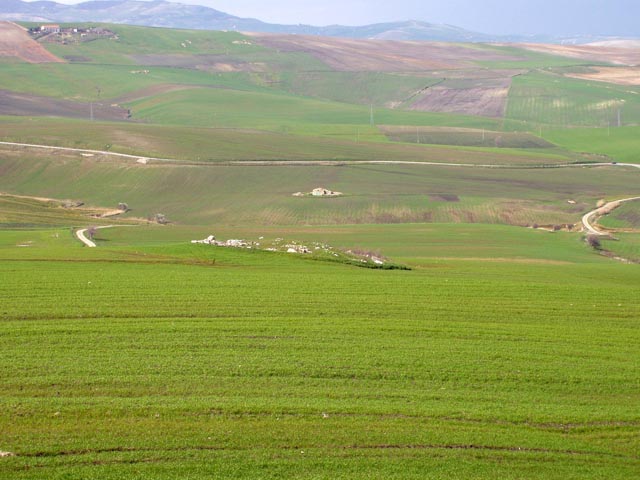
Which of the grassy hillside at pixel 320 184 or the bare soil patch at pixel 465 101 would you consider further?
the bare soil patch at pixel 465 101

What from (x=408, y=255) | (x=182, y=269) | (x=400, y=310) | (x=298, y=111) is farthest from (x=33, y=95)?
(x=400, y=310)

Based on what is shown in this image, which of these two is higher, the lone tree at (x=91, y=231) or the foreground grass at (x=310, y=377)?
the foreground grass at (x=310, y=377)

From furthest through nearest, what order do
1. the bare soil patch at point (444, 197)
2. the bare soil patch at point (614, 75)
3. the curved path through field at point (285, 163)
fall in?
1. the bare soil patch at point (614, 75)
2. the curved path through field at point (285, 163)
3. the bare soil patch at point (444, 197)

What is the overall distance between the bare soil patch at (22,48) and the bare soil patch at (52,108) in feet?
96.5

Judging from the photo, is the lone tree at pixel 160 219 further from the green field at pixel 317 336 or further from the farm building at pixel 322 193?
the farm building at pixel 322 193

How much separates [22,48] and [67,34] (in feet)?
60.7

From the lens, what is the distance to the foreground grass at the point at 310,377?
15.4 metres

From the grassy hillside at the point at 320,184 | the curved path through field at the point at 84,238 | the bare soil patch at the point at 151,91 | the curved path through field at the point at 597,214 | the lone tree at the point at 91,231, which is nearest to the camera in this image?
the curved path through field at the point at 84,238

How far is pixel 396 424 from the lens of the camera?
16938 millimetres

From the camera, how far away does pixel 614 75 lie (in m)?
171

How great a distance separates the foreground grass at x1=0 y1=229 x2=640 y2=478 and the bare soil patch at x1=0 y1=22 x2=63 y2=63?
143 metres

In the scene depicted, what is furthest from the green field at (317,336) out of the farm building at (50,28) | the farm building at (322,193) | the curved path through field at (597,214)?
the farm building at (50,28)

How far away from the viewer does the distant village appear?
7087 inches

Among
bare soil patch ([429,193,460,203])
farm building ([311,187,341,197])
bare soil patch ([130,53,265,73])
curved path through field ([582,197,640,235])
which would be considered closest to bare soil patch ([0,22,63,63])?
bare soil patch ([130,53,265,73])
